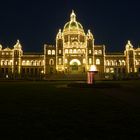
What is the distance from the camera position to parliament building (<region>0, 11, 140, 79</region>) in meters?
102

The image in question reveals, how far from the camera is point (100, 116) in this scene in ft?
32.3

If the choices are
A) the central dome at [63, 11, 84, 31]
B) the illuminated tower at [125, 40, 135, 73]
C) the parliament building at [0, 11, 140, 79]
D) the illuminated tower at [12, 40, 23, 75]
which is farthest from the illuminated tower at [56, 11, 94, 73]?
the illuminated tower at [12, 40, 23, 75]

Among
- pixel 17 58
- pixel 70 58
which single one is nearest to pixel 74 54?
pixel 70 58

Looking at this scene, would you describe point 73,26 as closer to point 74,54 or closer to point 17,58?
point 74,54

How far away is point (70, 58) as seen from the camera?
102m

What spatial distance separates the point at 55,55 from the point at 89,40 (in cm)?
1570

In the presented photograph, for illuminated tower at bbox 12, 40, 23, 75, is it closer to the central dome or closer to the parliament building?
the parliament building

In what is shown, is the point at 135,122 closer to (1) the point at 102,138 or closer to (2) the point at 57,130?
(1) the point at 102,138

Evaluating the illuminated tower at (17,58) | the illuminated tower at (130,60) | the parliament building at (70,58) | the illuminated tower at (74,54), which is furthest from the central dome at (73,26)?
the illuminated tower at (130,60)

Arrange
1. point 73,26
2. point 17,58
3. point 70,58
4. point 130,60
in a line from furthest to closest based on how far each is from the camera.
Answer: point 73,26
point 17,58
point 130,60
point 70,58

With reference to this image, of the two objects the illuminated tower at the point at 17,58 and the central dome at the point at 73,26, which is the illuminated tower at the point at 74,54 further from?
the illuminated tower at the point at 17,58

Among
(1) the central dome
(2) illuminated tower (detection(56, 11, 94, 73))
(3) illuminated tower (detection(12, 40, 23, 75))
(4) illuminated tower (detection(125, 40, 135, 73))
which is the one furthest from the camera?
(1) the central dome

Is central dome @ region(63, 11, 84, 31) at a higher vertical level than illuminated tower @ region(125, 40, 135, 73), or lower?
higher

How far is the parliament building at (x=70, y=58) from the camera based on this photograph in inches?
3996
